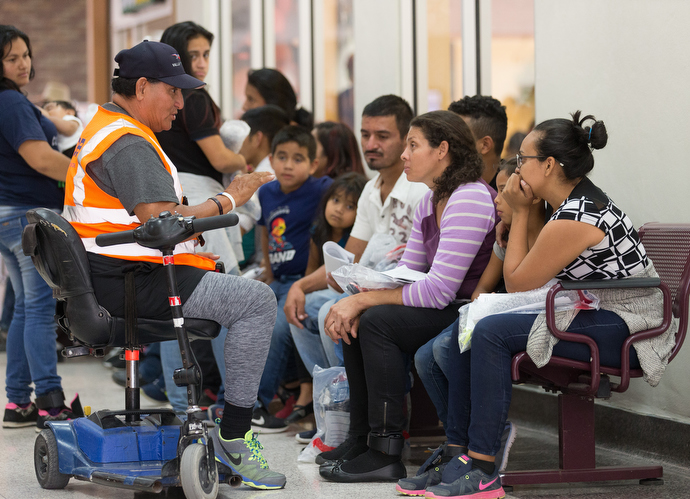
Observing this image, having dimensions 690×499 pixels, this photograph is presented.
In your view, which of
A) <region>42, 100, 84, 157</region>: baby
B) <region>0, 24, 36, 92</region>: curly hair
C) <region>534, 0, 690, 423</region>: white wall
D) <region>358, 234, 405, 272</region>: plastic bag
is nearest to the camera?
<region>534, 0, 690, 423</region>: white wall

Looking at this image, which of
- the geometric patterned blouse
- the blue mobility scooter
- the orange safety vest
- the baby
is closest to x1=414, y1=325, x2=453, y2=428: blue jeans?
the geometric patterned blouse

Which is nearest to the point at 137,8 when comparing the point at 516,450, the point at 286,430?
the point at 286,430

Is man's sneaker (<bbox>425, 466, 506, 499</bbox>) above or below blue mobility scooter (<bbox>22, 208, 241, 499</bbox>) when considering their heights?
below

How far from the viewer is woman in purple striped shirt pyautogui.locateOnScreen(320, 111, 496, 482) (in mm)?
2643

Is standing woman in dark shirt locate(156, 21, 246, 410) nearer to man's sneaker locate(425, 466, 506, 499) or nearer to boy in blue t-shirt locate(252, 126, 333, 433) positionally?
boy in blue t-shirt locate(252, 126, 333, 433)

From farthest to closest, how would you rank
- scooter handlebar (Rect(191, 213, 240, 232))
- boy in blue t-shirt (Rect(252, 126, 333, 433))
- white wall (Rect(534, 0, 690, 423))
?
boy in blue t-shirt (Rect(252, 126, 333, 433))
white wall (Rect(534, 0, 690, 423))
scooter handlebar (Rect(191, 213, 240, 232))

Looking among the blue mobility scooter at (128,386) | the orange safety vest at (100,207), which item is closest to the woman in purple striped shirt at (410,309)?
the blue mobility scooter at (128,386)

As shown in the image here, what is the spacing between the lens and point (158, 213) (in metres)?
2.25

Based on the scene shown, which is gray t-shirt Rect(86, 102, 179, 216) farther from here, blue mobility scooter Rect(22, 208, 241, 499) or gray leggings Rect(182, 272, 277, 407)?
gray leggings Rect(182, 272, 277, 407)

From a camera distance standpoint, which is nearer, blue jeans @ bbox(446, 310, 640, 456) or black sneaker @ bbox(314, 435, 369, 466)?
blue jeans @ bbox(446, 310, 640, 456)

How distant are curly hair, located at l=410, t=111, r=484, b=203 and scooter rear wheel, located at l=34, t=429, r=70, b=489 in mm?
1508

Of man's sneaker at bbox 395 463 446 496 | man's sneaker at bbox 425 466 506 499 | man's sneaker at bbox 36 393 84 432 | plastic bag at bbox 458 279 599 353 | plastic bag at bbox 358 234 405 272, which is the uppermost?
plastic bag at bbox 358 234 405 272

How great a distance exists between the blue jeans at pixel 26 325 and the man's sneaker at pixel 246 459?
127 centimetres

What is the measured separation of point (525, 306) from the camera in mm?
2357
